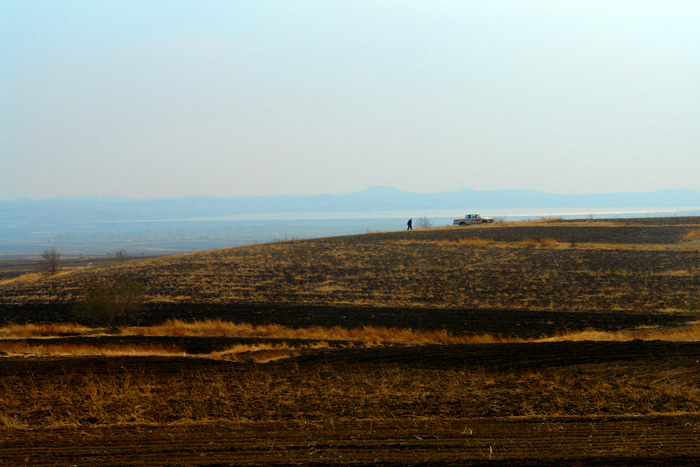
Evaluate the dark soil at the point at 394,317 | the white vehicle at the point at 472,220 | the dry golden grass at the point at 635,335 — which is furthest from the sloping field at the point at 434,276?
the white vehicle at the point at 472,220

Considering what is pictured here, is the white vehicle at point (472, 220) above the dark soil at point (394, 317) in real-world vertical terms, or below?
above

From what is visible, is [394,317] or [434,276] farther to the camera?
[434,276]

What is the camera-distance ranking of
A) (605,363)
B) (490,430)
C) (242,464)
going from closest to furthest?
1. (242,464)
2. (490,430)
3. (605,363)

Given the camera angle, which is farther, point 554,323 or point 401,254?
point 401,254

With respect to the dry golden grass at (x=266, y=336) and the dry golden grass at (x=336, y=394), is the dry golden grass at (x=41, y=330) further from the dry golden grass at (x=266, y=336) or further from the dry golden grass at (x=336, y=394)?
the dry golden grass at (x=336, y=394)

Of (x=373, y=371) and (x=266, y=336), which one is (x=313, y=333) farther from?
(x=373, y=371)

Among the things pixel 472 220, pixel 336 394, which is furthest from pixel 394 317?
pixel 472 220

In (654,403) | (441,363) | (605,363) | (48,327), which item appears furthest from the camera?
(48,327)

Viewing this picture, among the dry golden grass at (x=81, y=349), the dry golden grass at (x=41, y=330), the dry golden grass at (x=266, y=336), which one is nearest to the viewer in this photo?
the dry golden grass at (x=81, y=349)

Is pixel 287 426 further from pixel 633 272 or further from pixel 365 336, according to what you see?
pixel 633 272

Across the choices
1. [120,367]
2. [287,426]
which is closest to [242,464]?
[287,426]

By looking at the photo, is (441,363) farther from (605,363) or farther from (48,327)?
(48,327)

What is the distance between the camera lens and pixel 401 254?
46562 mm

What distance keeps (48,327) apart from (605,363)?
77.0ft
